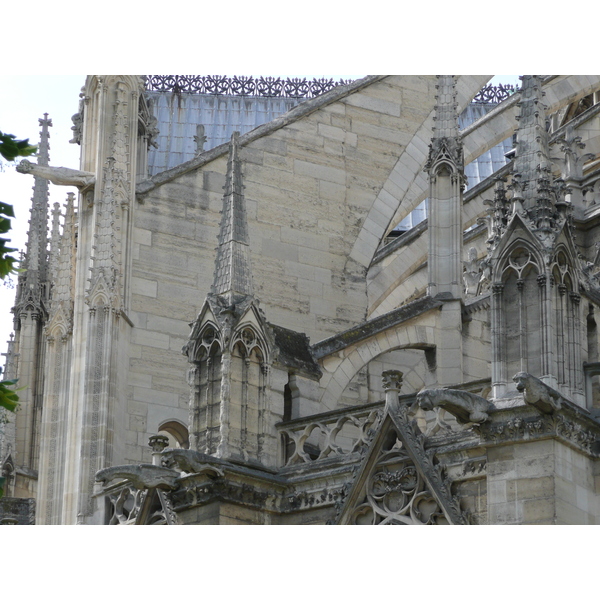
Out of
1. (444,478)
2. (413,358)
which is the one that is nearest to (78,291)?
(413,358)

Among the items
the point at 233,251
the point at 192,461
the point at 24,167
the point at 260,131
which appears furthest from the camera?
the point at 260,131

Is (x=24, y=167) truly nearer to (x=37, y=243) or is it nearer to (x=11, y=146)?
(x=37, y=243)

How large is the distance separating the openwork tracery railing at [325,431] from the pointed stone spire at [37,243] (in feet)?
30.4

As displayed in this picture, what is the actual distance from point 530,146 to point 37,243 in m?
12.5

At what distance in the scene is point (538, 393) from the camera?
43.9ft

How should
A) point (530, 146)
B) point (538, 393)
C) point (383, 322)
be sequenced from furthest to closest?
1. point (383, 322)
2. point (530, 146)
3. point (538, 393)

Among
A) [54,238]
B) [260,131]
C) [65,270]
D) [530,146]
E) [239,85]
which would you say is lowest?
[530,146]

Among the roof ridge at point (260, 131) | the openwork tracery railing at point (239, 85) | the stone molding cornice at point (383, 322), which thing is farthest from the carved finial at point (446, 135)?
the openwork tracery railing at point (239, 85)

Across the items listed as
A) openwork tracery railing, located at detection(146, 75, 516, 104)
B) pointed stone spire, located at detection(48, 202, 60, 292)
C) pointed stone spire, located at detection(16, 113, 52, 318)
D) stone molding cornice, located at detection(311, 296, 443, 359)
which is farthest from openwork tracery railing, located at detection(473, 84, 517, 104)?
stone molding cornice, located at detection(311, 296, 443, 359)

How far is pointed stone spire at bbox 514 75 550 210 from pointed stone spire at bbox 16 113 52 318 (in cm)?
1102

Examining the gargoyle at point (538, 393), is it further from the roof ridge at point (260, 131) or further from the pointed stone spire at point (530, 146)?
the roof ridge at point (260, 131)

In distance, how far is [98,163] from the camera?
20188 millimetres

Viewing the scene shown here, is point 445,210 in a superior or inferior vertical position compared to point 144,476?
superior

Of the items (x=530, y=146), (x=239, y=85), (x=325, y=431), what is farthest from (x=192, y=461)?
(x=239, y=85)
